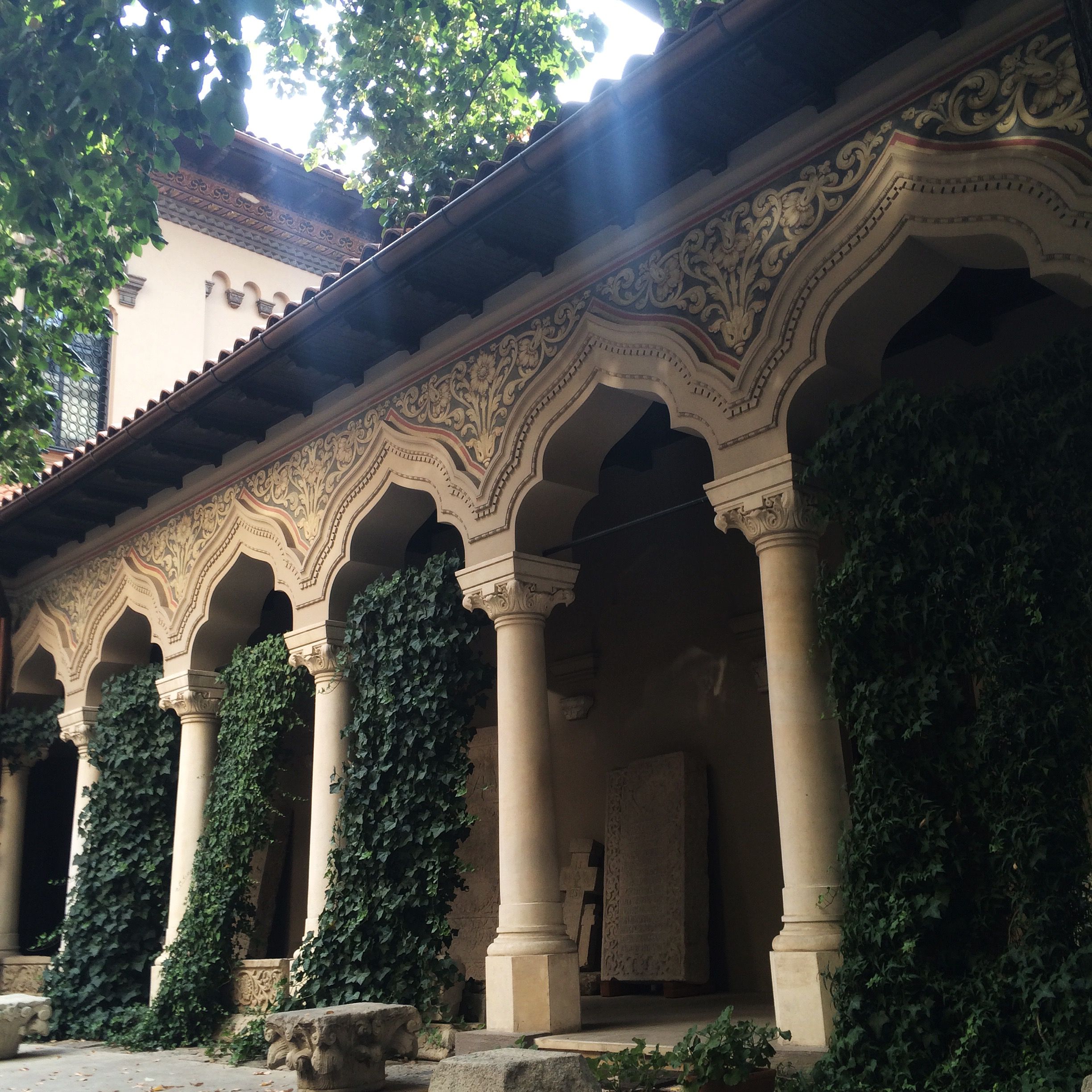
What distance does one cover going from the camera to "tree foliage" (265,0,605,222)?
14.6 m

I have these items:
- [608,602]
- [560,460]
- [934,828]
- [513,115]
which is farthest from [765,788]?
[513,115]

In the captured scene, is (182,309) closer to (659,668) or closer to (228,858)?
(228,858)

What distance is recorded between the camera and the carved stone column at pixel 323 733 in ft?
27.5

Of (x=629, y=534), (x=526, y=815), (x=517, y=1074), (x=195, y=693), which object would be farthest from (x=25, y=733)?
(x=517, y=1074)

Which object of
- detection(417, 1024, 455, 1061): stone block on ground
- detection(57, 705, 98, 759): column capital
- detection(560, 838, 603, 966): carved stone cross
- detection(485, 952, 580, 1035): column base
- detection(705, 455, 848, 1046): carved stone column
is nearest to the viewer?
detection(705, 455, 848, 1046): carved stone column

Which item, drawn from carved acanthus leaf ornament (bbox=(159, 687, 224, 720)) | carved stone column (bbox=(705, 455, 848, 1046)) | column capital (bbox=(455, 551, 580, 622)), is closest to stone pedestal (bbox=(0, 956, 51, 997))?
carved acanthus leaf ornament (bbox=(159, 687, 224, 720))

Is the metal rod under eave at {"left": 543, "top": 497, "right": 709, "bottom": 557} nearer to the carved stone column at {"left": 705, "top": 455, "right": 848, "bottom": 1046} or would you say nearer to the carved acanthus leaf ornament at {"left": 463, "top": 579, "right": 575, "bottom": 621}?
the carved acanthus leaf ornament at {"left": 463, "top": 579, "right": 575, "bottom": 621}

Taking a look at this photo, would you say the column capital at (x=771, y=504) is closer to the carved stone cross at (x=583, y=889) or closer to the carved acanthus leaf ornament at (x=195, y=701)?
the carved stone cross at (x=583, y=889)

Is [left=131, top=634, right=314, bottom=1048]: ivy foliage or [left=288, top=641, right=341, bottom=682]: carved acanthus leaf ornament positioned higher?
[left=288, top=641, right=341, bottom=682]: carved acanthus leaf ornament

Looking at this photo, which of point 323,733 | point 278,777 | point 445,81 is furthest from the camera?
point 445,81

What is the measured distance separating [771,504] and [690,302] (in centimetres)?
126

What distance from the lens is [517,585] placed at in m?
7.41

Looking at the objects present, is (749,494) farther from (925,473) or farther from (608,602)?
(608,602)

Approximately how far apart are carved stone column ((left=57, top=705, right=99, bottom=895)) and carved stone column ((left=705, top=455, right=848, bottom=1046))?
7.65 metres
